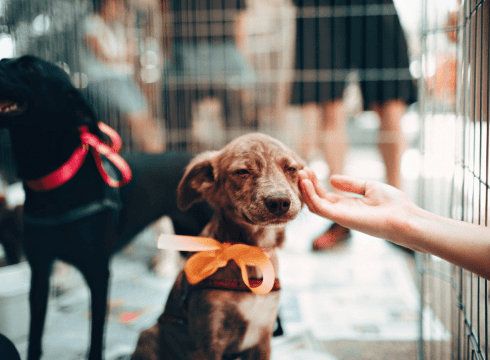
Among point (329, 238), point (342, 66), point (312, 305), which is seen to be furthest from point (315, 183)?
point (342, 66)

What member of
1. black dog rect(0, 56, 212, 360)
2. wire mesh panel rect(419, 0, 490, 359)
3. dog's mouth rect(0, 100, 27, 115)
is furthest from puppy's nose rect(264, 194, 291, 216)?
dog's mouth rect(0, 100, 27, 115)

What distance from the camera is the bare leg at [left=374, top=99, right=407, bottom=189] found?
220 cm

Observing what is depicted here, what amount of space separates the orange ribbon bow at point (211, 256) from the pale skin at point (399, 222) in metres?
0.16

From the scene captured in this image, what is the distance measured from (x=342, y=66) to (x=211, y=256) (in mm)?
1774

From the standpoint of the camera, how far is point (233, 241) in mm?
769

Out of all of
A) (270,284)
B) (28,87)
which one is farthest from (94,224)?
(270,284)

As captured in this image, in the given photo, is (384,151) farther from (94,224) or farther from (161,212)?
(94,224)

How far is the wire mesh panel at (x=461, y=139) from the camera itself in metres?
0.84

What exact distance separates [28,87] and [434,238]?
845mm

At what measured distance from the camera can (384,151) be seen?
7.66 ft

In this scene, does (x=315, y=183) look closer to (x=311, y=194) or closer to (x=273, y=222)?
(x=311, y=194)

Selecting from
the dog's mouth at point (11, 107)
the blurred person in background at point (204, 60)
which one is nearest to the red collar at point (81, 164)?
the dog's mouth at point (11, 107)

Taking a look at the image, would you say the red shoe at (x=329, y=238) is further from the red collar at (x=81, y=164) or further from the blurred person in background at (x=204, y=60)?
the red collar at (x=81, y=164)

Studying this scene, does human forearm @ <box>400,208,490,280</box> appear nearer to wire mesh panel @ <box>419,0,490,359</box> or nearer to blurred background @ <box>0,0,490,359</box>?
wire mesh panel @ <box>419,0,490,359</box>
